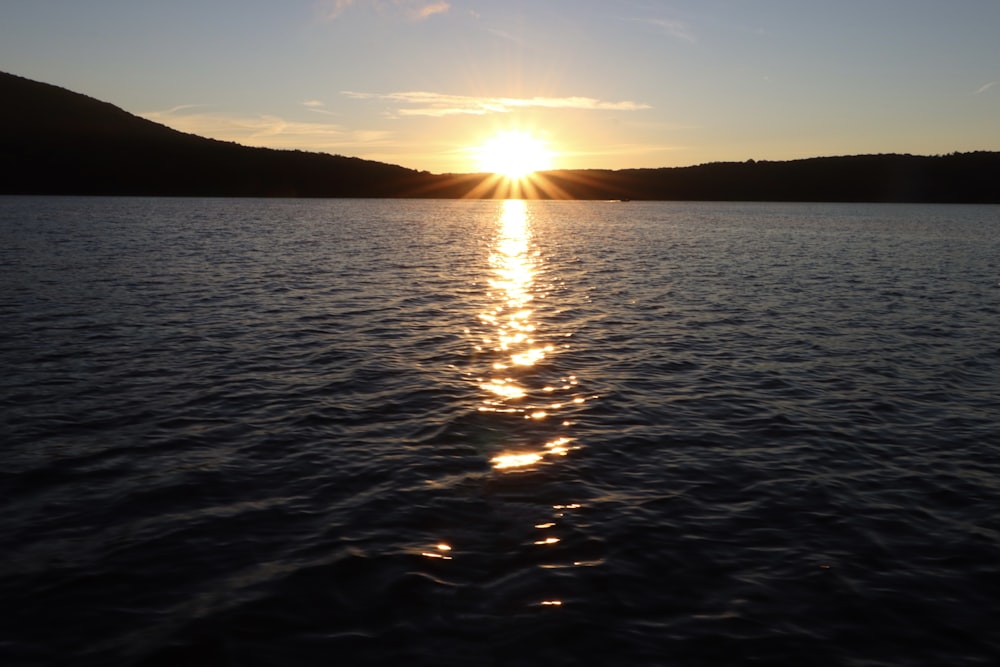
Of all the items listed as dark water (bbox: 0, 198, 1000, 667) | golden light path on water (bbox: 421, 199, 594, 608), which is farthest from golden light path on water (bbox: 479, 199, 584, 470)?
dark water (bbox: 0, 198, 1000, 667)

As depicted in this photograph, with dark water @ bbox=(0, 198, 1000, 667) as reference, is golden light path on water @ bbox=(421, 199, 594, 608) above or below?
below

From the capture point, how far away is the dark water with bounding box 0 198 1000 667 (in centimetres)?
1020

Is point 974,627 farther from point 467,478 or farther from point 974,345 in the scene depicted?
point 974,345

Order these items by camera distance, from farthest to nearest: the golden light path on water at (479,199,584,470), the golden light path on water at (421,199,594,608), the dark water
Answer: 1. the golden light path on water at (479,199,584,470)
2. the golden light path on water at (421,199,594,608)
3. the dark water

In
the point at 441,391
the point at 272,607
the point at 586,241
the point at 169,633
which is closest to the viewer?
the point at 169,633

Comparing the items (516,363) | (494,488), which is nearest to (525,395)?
(516,363)

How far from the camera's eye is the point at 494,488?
1528 cm

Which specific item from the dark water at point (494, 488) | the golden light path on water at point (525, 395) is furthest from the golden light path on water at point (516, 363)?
the dark water at point (494, 488)

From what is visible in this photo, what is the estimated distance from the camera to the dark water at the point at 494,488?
33.4 feet

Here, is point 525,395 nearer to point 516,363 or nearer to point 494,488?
point 516,363

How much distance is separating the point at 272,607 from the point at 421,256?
65.7 m

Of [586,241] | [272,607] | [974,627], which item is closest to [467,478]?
[272,607]

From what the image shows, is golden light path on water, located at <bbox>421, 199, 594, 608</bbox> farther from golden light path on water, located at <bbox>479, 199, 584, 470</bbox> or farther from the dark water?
the dark water

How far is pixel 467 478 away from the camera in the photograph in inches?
621
